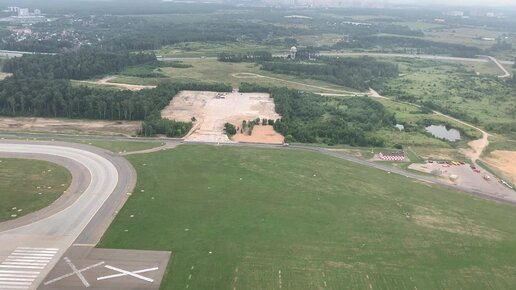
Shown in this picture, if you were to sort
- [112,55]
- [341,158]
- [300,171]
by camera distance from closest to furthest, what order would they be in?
[300,171], [341,158], [112,55]

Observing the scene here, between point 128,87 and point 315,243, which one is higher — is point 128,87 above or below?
above

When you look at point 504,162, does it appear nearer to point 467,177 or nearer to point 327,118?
point 467,177

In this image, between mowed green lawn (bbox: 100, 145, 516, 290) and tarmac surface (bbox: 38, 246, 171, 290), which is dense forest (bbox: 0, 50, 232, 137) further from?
tarmac surface (bbox: 38, 246, 171, 290)

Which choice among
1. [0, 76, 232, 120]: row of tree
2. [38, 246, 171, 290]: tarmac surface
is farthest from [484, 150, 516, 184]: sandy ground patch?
[0, 76, 232, 120]: row of tree

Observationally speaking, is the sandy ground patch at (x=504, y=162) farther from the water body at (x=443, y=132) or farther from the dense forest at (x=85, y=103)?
the dense forest at (x=85, y=103)

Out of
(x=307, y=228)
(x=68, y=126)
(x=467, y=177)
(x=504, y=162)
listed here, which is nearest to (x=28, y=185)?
(x=68, y=126)

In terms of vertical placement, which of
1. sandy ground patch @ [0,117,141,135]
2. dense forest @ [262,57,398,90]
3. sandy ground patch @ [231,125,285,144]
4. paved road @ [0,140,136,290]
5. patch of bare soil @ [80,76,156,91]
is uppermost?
dense forest @ [262,57,398,90]

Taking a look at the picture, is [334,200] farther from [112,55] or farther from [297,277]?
[112,55]

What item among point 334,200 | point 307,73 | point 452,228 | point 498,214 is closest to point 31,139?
point 334,200
